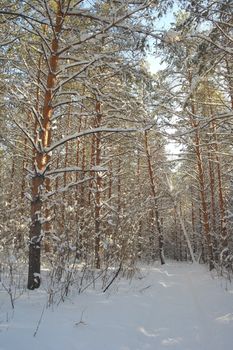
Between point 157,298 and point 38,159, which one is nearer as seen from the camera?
point 38,159

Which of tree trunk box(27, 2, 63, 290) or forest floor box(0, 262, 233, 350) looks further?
tree trunk box(27, 2, 63, 290)

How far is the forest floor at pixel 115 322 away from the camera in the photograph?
13.0 feet

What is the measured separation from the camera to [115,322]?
4.94 metres

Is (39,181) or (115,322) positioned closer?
(115,322)

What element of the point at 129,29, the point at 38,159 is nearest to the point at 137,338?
the point at 38,159

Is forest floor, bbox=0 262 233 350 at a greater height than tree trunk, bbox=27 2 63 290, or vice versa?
tree trunk, bbox=27 2 63 290

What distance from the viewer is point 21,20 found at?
270 inches

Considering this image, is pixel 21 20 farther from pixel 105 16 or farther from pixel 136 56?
pixel 136 56

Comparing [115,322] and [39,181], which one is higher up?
[39,181]

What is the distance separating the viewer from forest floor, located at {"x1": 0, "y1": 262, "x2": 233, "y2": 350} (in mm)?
3971

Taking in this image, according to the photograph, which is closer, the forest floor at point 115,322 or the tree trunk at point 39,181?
the forest floor at point 115,322

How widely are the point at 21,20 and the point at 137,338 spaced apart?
633 centimetres

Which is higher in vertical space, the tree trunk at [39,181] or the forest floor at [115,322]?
the tree trunk at [39,181]

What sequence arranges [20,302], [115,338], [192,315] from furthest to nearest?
[192,315], [20,302], [115,338]
